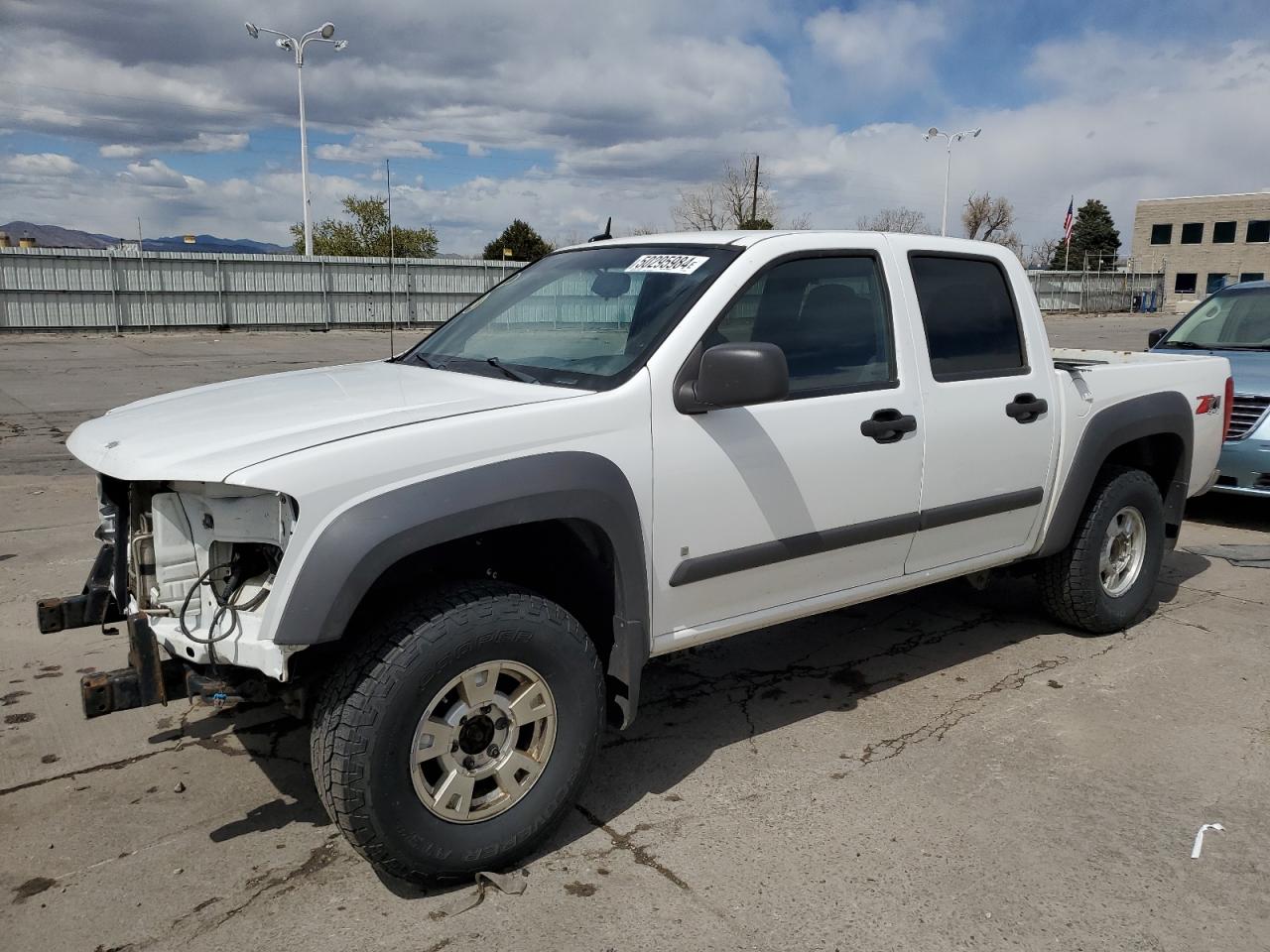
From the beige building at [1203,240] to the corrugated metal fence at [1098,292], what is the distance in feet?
37.6

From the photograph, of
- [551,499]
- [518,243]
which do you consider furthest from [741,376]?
[518,243]

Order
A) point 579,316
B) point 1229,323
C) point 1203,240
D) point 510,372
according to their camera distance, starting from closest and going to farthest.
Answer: point 510,372 → point 579,316 → point 1229,323 → point 1203,240

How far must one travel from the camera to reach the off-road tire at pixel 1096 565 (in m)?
4.84

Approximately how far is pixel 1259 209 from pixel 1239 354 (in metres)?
69.0

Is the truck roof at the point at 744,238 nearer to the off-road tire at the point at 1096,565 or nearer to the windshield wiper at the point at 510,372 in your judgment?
the windshield wiper at the point at 510,372

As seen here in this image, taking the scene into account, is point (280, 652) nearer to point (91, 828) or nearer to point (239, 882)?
point (239, 882)

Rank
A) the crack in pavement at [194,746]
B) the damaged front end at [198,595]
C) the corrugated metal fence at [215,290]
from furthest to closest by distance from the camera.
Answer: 1. the corrugated metal fence at [215,290]
2. the crack in pavement at [194,746]
3. the damaged front end at [198,595]

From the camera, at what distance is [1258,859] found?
313cm

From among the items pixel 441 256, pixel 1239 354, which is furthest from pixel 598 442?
pixel 441 256

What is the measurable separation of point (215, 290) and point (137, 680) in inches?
1136

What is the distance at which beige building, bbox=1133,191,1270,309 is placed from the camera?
65.7m

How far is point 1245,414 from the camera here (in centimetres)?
725

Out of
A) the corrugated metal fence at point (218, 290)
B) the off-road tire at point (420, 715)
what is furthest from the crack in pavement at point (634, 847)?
the corrugated metal fence at point (218, 290)

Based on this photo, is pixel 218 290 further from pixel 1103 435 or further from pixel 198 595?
pixel 198 595
